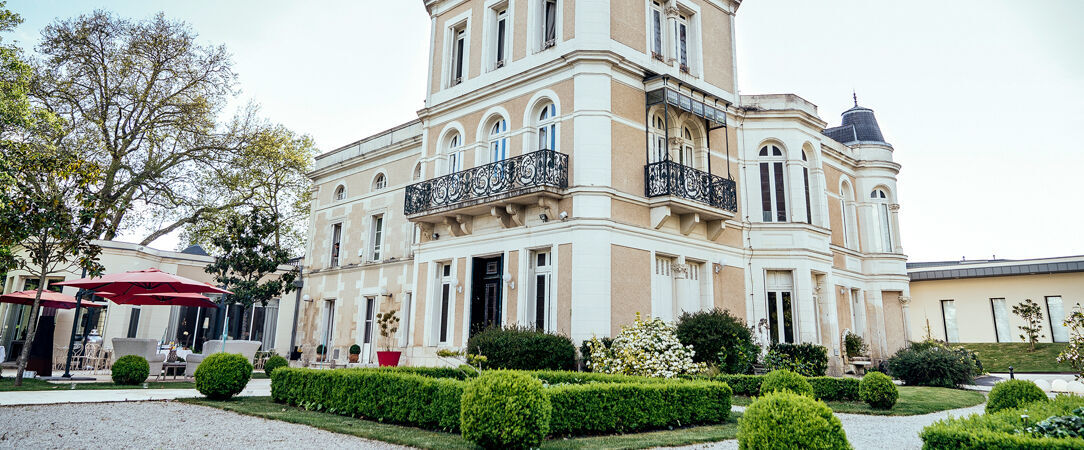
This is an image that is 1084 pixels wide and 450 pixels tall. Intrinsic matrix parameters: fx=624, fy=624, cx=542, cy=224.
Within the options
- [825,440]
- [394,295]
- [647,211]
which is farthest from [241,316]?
[825,440]

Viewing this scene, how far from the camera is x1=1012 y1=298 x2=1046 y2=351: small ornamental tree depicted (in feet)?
89.2

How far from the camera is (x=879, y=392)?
11711 mm

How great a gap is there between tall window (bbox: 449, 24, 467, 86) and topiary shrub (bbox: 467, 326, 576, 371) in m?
9.00

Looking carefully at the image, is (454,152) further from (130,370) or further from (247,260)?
(247,260)

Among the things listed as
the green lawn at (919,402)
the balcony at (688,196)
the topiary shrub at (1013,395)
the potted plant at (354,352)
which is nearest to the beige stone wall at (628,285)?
the balcony at (688,196)

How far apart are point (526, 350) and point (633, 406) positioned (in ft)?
15.9

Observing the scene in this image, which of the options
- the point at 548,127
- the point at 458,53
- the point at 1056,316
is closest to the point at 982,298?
the point at 1056,316

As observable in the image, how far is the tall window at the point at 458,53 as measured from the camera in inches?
766

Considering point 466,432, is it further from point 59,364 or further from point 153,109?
point 153,109

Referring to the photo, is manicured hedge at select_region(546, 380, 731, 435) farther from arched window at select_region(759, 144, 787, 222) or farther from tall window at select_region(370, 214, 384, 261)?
tall window at select_region(370, 214, 384, 261)

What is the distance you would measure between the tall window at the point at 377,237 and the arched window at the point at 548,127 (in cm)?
902

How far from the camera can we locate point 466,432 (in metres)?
6.79

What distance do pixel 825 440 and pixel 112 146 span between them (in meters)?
29.4

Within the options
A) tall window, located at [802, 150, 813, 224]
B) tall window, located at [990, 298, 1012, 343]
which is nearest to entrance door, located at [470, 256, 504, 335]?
tall window, located at [802, 150, 813, 224]
